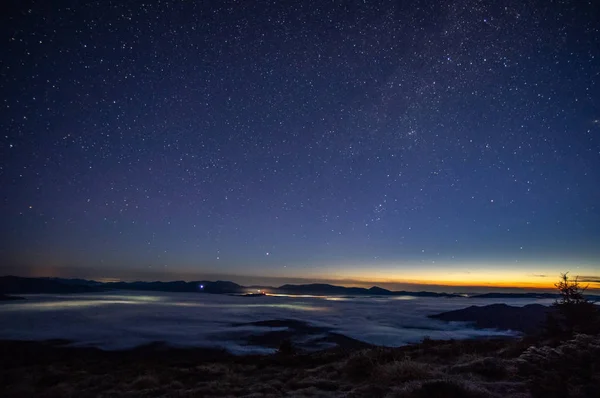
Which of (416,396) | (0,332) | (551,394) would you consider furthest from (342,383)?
(0,332)

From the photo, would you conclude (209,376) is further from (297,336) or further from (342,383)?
(297,336)

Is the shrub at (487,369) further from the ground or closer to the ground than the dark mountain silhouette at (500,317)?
further from the ground

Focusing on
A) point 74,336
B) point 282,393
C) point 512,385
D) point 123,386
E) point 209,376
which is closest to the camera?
point 512,385

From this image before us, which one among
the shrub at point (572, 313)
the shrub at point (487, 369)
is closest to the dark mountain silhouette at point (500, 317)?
the shrub at point (572, 313)

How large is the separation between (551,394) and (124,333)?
81936 mm

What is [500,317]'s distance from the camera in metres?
145

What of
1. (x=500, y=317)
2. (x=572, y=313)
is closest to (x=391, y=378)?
(x=572, y=313)

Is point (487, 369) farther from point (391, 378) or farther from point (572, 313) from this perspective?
point (572, 313)

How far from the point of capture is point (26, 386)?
16.7 metres

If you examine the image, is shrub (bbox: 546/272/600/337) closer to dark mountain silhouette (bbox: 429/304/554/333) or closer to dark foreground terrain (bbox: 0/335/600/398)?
dark foreground terrain (bbox: 0/335/600/398)

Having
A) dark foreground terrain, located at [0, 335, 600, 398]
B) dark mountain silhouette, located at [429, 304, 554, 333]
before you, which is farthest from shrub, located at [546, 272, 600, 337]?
dark mountain silhouette, located at [429, 304, 554, 333]

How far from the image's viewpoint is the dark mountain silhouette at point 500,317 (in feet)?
416

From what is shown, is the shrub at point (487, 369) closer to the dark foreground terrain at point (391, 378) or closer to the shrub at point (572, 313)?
the dark foreground terrain at point (391, 378)

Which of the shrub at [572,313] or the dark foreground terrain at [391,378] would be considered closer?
the dark foreground terrain at [391,378]
